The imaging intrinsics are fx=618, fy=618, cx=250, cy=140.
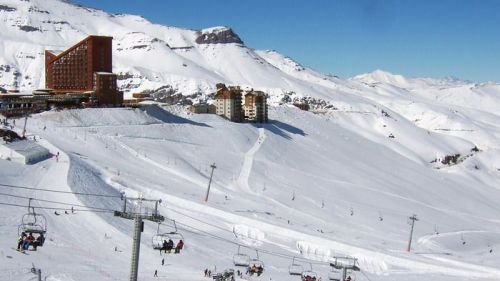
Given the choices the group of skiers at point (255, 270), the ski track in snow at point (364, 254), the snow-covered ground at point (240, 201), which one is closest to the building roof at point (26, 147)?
the snow-covered ground at point (240, 201)

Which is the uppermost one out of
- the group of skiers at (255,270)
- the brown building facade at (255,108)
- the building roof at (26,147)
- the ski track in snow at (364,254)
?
the brown building facade at (255,108)

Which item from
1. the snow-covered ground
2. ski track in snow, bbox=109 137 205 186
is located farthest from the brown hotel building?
ski track in snow, bbox=109 137 205 186

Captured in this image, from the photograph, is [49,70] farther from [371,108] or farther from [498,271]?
[371,108]

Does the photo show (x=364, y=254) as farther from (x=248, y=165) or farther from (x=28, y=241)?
(x=248, y=165)

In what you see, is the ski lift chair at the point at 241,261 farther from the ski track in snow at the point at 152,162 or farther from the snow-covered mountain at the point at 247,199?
the ski track in snow at the point at 152,162

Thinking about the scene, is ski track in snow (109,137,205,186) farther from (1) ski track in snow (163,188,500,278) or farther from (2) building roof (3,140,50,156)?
(2) building roof (3,140,50,156)

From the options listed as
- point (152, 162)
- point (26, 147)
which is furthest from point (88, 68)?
point (26, 147)
